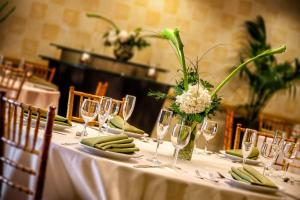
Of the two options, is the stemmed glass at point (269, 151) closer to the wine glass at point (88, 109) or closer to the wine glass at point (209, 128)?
the wine glass at point (209, 128)

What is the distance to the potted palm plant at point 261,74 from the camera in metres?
8.57

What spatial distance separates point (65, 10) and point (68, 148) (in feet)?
20.0

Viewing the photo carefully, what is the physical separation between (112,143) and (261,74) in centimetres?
655

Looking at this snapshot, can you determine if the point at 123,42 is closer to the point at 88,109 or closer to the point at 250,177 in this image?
the point at 88,109

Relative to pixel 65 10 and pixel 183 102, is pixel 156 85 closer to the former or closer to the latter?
pixel 65 10

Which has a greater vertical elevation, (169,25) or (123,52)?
(169,25)

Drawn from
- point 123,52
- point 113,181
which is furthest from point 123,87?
point 113,181

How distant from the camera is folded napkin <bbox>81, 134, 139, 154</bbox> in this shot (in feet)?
7.86

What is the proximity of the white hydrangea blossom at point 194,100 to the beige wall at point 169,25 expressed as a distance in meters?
5.67

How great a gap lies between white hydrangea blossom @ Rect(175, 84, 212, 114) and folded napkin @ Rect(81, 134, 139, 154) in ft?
1.27

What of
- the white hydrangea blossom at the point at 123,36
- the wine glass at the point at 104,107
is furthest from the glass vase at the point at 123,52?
the wine glass at the point at 104,107

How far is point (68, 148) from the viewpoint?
2367mm

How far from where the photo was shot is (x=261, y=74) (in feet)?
28.6

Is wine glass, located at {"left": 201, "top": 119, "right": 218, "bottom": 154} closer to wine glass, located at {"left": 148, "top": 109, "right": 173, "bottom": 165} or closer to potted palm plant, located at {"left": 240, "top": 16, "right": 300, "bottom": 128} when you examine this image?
wine glass, located at {"left": 148, "top": 109, "right": 173, "bottom": 165}
